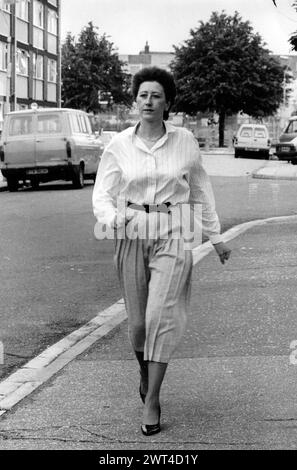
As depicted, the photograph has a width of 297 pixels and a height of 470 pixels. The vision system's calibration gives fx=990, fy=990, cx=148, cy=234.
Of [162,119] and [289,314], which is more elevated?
[162,119]

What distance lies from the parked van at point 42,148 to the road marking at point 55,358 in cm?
1563

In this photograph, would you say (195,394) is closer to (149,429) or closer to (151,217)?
(149,429)

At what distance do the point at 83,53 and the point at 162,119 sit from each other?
221ft

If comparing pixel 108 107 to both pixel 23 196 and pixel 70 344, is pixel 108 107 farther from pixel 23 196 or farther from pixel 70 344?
pixel 70 344

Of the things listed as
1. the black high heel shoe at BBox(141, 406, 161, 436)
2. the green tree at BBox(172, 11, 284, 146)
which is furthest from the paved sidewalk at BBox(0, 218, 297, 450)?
the green tree at BBox(172, 11, 284, 146)

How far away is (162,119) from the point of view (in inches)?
198

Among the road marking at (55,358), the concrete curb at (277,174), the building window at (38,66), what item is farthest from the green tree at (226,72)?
the road marking at (55,358)

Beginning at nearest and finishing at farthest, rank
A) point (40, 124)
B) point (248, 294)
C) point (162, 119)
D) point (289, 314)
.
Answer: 1. point (162, 119)
2. point (289, 314)
3. point (248, 294)
4. point (40, 124)

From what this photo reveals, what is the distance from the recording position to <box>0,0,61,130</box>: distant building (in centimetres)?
4822

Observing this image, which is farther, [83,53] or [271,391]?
[83,53]

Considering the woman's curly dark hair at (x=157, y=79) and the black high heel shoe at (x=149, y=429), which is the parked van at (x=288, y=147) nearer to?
the woman's curly dark hair at (x=157, y=79)

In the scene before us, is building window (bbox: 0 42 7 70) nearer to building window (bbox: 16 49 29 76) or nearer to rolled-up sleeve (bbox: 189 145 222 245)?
building window (bbox: 16 49 29 76)

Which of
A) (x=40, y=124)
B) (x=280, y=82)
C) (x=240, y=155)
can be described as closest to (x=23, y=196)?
(x=40, y=124)

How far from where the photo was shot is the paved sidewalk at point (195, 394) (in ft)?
15.4
